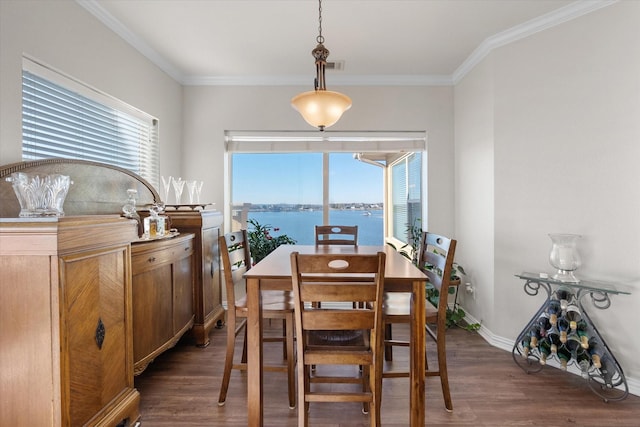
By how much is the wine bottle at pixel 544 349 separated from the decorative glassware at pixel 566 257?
44cm

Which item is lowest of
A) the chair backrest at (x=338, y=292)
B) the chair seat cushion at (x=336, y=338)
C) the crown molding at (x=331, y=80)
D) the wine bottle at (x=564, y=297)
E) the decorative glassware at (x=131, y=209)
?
the chair seat cushion at (x=336, y=338)

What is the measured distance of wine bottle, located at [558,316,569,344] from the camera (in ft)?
6.95

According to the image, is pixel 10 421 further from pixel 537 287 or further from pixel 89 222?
pixel 537 287

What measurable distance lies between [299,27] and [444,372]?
2649mm

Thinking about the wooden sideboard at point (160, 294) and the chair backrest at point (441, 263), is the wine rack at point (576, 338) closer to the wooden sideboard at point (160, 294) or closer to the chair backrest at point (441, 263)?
the chair backrest at point (441, 263)

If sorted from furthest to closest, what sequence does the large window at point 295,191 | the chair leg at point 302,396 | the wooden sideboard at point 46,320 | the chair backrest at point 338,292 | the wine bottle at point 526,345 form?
the large window at point 295,191
the wine bottle at point 526,345
the chair leg at point 302,396
the chair backrest at point 338,292
the wooden sideboard at point 46,320

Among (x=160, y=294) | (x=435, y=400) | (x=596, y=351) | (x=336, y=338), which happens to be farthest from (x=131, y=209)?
(x=596, y=351)

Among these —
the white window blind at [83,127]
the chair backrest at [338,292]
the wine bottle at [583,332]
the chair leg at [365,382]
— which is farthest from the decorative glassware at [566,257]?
the white window blind at [83,127]

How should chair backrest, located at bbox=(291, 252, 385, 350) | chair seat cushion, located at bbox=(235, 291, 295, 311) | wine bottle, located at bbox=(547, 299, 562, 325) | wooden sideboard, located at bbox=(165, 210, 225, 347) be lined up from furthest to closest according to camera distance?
wooden sideboard, located at bbox=(165, 210, 225, 347), wine bottle, located at bbox=(547, 299, 562, 325), chair seat cushion, located at bbox=(235, 291, 295, 311), chair backrest, located at bbox=(291, 252, 385, 350)

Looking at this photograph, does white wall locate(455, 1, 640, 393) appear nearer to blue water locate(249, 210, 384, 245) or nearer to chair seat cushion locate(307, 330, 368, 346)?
blue water locate(249, 210, 384, 245)

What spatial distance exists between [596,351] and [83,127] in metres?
3.82

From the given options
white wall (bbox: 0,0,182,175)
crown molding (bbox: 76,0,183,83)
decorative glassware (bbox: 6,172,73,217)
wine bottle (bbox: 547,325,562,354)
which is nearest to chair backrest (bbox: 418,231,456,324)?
wine bottle (bbox: 547,325,562,354)

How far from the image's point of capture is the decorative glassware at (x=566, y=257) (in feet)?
7.22

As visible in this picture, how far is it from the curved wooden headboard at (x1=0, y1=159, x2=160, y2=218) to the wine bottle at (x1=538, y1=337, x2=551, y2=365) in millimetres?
3236
